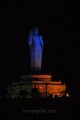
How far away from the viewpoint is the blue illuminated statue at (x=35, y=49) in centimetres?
4338

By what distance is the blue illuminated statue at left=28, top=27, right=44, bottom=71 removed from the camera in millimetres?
43378

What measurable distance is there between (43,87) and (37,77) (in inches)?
45.1

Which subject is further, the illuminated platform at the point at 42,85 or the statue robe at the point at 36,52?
the statue robe at the point at 36,52

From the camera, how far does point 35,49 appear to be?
1709 inches

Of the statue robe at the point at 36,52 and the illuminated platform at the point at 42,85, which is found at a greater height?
the statue robe at the point at 36,52

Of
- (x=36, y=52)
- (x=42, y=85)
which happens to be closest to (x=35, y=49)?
(x=36, y=52)

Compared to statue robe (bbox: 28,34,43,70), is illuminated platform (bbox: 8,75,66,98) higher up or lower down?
lower down

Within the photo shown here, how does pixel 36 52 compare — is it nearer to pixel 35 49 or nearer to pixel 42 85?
pixel 35 49

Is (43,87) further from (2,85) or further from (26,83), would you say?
(2,85)

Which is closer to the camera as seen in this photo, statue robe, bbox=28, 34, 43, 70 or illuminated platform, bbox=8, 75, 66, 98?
illuminated platform, bbox=8, 75, 66, 98

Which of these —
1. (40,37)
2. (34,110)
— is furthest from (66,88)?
(34,110)

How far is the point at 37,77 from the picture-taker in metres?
40.8

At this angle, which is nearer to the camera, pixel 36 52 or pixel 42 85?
pixel 42 85

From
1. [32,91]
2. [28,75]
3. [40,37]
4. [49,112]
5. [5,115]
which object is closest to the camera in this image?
[5,115]
